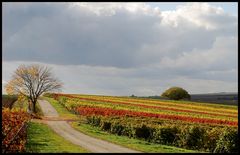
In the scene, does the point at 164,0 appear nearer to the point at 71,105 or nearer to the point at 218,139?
the point at 218,139

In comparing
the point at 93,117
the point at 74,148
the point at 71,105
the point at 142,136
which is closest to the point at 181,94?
the point at 71,105

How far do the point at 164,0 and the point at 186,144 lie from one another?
58.6 feet

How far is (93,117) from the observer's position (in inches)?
2074

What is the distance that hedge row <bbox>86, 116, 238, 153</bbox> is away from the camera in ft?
103

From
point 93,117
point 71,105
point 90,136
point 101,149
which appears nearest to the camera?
point 101,149

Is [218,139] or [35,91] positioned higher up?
[35,91]

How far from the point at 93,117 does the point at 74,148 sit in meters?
24.1

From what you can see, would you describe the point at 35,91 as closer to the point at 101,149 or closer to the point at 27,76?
the point at 27,76

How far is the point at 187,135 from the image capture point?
113ft

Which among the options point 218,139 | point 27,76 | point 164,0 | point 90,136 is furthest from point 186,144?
point 27,76

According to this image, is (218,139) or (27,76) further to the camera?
(27,76)

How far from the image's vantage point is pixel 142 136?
126ft

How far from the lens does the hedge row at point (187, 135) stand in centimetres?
3147

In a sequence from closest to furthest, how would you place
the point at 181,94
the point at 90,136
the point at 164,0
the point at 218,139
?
the point at 164,0 → the point at 218,139 → the point at 90,136 → the point at 181,94
